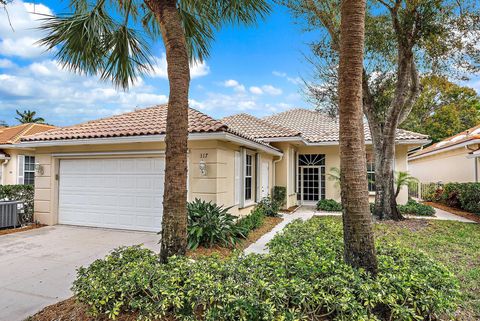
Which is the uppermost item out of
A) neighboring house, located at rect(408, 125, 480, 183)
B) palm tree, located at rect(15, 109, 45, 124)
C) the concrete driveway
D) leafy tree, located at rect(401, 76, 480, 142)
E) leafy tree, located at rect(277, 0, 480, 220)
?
palm tree, located at rect(15, 109, 45, 124)

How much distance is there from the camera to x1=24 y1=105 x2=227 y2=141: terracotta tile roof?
8.62 m

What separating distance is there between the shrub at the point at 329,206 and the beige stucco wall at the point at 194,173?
5.19 meters

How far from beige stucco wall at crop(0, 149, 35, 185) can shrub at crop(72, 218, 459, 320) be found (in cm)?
1701

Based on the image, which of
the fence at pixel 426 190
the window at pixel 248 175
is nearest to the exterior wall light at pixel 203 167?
the window at pixel 248 175

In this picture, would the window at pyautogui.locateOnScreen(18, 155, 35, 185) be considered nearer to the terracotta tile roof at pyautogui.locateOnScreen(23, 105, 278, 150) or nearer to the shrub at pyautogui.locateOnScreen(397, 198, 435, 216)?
the terracotta tile roof at pyautogui.locateOnScreen(23, 105, 278, 150)

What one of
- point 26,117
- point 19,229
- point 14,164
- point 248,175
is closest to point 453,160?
point 248,175

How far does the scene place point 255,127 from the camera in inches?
598

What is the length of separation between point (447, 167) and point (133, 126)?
2054 cm

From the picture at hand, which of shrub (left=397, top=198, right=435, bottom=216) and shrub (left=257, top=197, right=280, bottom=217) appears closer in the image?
shrub (left=257, top=197, right=280, bottom=217)

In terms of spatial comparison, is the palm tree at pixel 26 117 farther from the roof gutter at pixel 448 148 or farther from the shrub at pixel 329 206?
the roof gutter at pixel 448 148

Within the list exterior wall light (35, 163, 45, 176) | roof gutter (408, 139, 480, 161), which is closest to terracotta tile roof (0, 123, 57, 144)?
exterior wall light (35, 163, 45, 176)

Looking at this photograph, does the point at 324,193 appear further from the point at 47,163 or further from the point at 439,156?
the point at 47,163

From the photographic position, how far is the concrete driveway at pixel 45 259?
4.41m

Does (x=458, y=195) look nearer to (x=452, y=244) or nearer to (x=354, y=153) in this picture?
(x=452, y=244)
